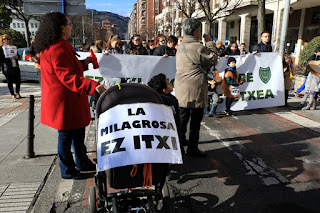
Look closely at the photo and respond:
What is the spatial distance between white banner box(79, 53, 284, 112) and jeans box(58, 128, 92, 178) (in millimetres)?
2941

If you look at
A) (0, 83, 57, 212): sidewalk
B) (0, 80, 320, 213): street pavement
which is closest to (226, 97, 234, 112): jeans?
(0, 80, 320, 213): street pavement

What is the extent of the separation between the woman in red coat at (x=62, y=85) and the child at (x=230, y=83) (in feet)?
13.4

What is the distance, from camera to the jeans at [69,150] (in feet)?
11.1

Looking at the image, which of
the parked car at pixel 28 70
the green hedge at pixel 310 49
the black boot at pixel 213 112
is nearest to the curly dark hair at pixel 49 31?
the black boot at pixel 213 112

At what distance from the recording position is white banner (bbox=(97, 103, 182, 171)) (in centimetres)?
201

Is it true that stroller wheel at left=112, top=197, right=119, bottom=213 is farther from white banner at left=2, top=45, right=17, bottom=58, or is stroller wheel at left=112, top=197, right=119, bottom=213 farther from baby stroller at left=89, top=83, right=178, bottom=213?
white banner at left=2, top=45, right=17, bottom=58

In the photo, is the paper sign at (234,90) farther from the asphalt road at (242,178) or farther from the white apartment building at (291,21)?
the white apartment building at (291,21)

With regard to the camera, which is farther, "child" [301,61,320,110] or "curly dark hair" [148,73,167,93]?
"child" [301,61,320,110]

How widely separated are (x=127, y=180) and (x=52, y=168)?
2.07 metres

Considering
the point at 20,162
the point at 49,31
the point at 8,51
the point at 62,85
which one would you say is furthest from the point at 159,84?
the point at 8,51

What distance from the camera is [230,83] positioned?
6.66 meters

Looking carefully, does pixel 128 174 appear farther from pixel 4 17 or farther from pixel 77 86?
pixel 4 17

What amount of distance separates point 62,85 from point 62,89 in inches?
1.8

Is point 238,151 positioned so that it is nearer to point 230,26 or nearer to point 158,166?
point 158,166
